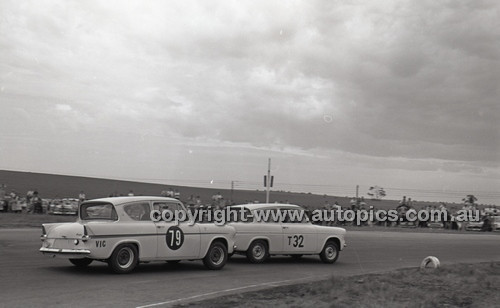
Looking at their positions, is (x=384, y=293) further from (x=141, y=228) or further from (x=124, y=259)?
(x=124, y=259)

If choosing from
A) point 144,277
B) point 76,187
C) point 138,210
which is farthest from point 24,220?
point 76,187

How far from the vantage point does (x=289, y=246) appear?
14.8 m

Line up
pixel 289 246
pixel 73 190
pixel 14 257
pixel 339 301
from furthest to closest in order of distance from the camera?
pixel 73 190
pixel 289 246
pixel 14 257
pixel 339 301

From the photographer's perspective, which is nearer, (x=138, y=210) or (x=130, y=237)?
(x=130, y=237)

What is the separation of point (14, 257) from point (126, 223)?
3.34 meters

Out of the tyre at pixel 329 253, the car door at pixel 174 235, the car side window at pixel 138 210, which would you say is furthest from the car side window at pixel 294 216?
the car side window at pixel 138 210

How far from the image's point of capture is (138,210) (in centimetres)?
1191

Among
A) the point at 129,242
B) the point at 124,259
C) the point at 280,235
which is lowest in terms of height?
the point at 124,259

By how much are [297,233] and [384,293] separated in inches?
216

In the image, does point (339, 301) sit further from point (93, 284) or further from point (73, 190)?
point (73, 190)

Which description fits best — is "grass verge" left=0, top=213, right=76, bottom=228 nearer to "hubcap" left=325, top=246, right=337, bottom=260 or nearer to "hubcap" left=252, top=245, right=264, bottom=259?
"hubcap" left=252, top=245, right=264, bottom=259

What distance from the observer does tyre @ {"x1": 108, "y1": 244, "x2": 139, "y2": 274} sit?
11305 millimetres

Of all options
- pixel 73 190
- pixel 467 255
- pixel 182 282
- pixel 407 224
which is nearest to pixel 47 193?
pixel 73 190

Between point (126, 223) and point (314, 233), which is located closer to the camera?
point (126, 223)
